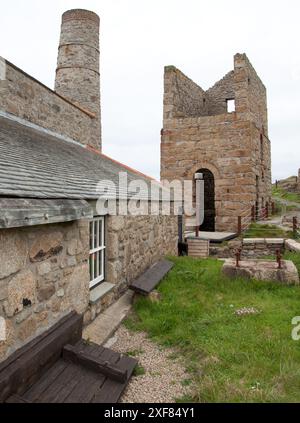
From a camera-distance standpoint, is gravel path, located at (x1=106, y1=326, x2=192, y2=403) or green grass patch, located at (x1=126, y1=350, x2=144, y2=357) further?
green grass patch, located at (x1=126, y1=350, x2=144, y2=357)

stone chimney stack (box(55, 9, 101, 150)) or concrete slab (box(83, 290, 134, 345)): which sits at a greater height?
stone chimney stack (box(55, 9, 101, 150))

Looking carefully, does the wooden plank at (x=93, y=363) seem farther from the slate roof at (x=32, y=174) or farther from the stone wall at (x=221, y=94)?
the stone wall at (x=221, y=94)

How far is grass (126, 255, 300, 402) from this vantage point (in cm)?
330

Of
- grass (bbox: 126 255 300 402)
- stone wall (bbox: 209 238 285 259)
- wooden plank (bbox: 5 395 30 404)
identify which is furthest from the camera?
stone wall (bbox: 209 238 285 259)

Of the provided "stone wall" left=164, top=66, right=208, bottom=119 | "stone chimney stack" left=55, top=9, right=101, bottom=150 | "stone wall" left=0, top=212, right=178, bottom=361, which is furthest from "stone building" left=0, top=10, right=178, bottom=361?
"stone chimney stack" left=55, top=9, right=101, bottom=150

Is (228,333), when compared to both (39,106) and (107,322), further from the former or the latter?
(39,106)

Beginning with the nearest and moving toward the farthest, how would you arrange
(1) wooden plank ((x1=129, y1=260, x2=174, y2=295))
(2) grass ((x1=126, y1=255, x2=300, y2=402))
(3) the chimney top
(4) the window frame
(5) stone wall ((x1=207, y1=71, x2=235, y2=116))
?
(2) grass ((x1=126, y1=255, x2=300, y2=402))
(4) the window frame
(1) wooden plank ((x1=129, y1=260, x2=174, y2=295))
(3) the chimney top
(5) stone wall ((x1=207, y1=71, x2=235, y2=116))

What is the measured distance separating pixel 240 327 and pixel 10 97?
7880 mm

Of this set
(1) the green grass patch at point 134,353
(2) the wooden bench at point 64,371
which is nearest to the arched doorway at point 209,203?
(1) the green grass patch at point 134,353

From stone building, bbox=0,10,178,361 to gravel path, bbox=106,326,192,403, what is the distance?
0.74m

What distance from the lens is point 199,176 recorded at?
1351 cm

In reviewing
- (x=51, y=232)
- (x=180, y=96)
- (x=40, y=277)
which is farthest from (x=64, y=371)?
(x=180, y=96)

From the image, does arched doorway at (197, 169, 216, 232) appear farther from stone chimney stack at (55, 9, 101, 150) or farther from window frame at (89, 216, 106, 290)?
window frame at (89, 216, 106, 290)

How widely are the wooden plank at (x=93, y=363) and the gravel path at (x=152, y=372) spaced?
9.1 inches
